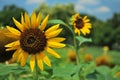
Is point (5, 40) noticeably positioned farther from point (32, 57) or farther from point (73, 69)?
point (73, 69)

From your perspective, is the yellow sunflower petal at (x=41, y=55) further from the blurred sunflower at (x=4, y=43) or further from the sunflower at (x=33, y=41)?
the blurred sunflower at (x=4, y=43)

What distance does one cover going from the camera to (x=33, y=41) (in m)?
1.95

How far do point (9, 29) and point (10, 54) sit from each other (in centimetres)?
30

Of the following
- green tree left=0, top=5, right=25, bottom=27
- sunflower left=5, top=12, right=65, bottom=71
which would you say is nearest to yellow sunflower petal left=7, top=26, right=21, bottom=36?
sunflower left=5, top=12, right=65, bottom=71

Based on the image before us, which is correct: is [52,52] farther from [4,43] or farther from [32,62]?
[4,43]

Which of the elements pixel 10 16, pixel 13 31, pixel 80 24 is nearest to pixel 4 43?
pixel 13 31

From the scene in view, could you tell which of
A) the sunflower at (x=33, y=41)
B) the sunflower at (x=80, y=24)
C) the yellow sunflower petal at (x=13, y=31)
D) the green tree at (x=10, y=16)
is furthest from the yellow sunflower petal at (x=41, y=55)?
the sunflower at (x=80, y=24)

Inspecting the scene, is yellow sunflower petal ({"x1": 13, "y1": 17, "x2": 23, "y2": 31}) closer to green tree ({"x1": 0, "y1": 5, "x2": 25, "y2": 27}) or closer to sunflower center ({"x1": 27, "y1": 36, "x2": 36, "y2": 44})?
sunflower center ({"x1": 27, "y1": 36, "x2": 36, "y2": 44})

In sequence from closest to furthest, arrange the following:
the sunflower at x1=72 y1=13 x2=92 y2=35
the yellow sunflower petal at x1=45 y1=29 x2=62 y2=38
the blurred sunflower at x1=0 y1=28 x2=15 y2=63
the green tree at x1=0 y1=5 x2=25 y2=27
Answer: the yellow sunflower petal at x1=45 y1=29 x2=62 y2=38 < the blurred sunflower at x1=0 y1=28 x2=15 y2=63 < the green tree at x1=0 y1=5 x2=25 y2=27 < the sunflower at x1=72 y1=13 x2=92 y2=35

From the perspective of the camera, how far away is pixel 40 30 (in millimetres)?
1963

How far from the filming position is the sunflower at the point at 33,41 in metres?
1.92

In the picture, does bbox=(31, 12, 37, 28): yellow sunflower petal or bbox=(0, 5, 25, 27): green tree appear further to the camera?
bbox=(0, 5, 25, 27): green tree

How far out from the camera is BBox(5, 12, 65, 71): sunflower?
1.92 m

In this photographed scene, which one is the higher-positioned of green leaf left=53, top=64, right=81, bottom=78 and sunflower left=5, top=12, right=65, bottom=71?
sunflower left=5, top=12, right=65, bottom=71
